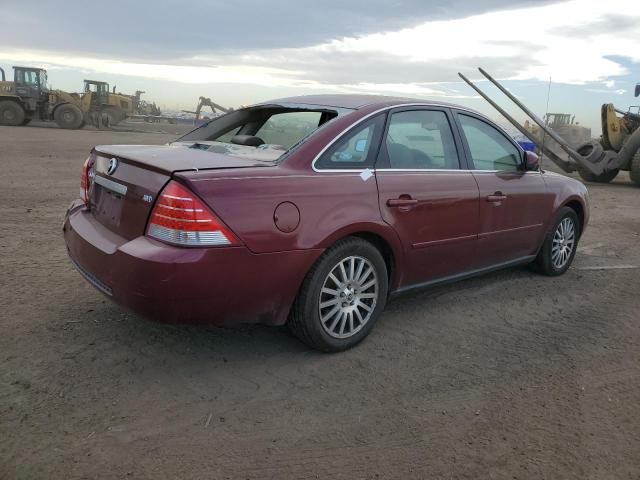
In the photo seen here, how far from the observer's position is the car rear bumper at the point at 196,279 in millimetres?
2732

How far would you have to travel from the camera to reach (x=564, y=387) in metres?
3.14

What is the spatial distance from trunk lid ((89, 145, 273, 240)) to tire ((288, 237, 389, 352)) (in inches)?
27.5

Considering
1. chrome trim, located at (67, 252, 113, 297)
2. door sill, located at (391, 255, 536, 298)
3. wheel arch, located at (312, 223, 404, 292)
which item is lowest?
door sill, located at (391, 255, 536, 298)

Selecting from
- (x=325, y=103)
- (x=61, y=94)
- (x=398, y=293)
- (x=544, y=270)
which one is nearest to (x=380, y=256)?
(x=398, y=293)

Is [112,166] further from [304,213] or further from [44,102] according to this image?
[44,102]

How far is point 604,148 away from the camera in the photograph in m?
16.1

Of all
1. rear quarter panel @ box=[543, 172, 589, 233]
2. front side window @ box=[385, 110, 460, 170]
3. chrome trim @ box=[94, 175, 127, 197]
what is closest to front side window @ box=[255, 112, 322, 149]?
front side window @ box=[385, 110, 460, 170]

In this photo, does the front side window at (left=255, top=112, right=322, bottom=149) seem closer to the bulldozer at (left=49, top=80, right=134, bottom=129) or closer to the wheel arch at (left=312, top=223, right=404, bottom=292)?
the wheel arch at (left=312, top=223, right=404, bottom=292)

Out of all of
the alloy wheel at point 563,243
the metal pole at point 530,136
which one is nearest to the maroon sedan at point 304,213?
the alloy wheel at point 563,243

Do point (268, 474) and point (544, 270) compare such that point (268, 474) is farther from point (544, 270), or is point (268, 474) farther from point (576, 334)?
point (544, 270)

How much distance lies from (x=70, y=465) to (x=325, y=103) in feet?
8.69

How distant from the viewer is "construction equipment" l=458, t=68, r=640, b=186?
46.4ft

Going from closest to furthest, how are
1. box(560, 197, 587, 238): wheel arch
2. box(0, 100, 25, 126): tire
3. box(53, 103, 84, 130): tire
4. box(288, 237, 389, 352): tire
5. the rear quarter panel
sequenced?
box(288, 237, 389, 352): tire
the rear quarter panel
box(560, 197, 587, 238): wheel arch
box(0, 100, 25, 126): tire
box(53, 103, 84, 130): tire

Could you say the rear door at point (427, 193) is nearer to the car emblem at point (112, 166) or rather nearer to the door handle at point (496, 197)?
the door handle at point (496, 197)
